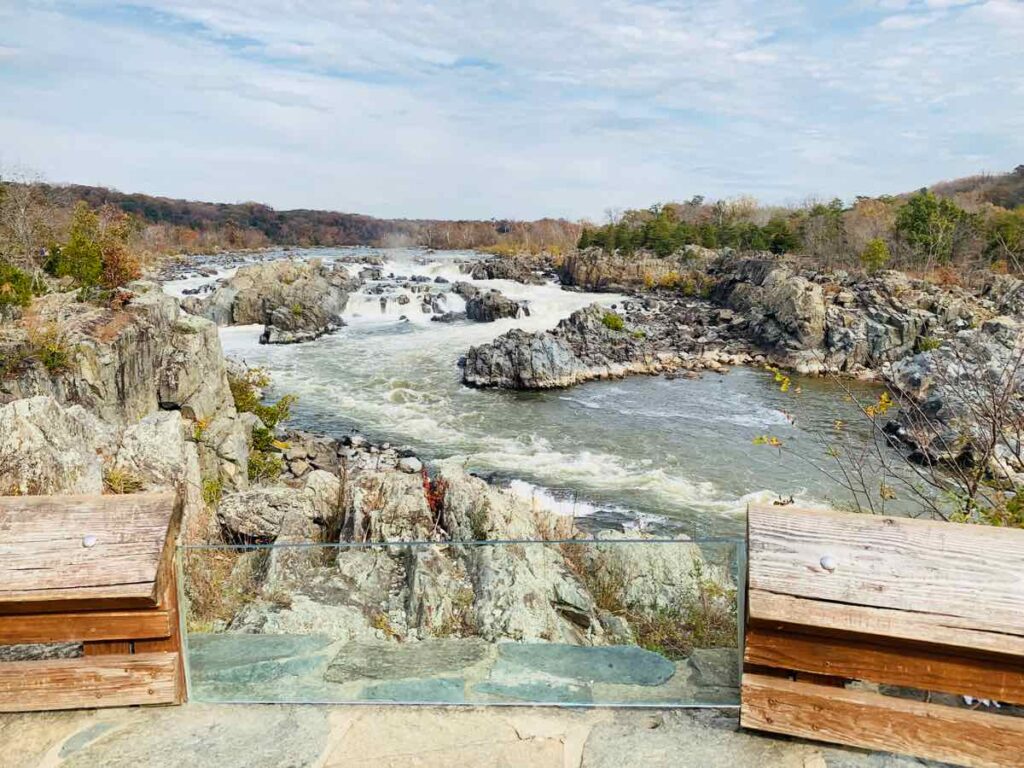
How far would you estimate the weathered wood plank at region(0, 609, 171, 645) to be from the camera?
237 centimetres

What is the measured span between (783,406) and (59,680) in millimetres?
20882

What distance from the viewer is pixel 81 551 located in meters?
2.35

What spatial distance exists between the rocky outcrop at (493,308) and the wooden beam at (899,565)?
30.3 meters

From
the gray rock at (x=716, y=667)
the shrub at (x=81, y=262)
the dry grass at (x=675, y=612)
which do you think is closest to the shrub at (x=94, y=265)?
the shrub at (x=81, y=262)

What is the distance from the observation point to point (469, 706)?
2566 mm

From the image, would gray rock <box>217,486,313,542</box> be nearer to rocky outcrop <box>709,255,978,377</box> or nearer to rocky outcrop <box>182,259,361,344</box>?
rocky outcrop <box>182,259,361,344</box>

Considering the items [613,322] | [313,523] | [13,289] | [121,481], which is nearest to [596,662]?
[313,523]

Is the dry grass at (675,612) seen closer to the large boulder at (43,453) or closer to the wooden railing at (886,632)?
the wooden railing at (886,632)

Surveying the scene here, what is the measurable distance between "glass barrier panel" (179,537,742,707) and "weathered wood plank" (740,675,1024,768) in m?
0.25

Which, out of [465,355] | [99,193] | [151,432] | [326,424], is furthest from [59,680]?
[99,193]

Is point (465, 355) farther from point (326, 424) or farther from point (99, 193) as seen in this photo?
point (99, 193)

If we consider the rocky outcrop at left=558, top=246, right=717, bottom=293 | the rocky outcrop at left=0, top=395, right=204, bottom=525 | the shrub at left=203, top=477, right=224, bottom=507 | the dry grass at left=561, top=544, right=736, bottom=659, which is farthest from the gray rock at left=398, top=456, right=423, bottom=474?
the rocky outcrop at left=558, top=246, right=717, bottom=293

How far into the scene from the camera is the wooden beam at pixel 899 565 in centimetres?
203

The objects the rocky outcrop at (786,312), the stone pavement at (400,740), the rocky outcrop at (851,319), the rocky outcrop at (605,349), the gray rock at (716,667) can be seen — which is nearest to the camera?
the stone pavement at (400,740)
